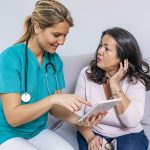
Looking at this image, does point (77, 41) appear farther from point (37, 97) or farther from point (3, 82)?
point (3, 82)

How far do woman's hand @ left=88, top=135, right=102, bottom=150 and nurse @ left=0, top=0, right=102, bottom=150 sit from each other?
176 millimetres

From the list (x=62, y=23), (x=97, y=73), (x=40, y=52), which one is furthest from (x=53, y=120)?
(x=62, y=23)

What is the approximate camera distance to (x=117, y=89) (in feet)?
5.38

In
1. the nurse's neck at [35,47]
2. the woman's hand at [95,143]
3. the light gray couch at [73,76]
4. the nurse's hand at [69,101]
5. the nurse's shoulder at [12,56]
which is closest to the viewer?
the nurse's hand at [69,101]

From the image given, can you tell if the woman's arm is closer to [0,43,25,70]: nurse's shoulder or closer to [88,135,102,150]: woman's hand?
[0,43,25,70]: nurse's shoulder

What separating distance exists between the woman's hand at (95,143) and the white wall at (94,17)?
2.78 feet

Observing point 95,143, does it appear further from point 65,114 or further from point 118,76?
point 118,76

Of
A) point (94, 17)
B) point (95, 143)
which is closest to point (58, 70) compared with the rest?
point (95, 143)

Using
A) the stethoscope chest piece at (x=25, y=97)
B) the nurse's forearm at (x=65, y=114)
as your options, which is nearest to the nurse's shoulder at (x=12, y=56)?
the stethoscope chest piece at (x=25, y=97)

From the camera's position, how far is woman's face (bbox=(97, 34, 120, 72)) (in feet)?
5.66

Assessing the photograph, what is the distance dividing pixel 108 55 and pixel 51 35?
0.42m

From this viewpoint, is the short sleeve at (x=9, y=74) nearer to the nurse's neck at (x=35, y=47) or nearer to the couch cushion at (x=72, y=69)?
the nurse's neck at (x=35, y=47)

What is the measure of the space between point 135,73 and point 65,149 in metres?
0.61

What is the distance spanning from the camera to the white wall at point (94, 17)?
223 centimetres
